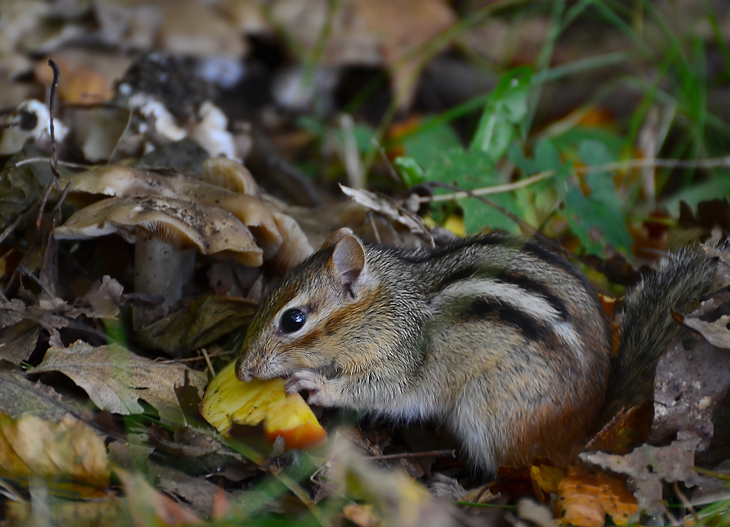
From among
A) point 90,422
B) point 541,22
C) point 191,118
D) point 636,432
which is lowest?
point 90,422

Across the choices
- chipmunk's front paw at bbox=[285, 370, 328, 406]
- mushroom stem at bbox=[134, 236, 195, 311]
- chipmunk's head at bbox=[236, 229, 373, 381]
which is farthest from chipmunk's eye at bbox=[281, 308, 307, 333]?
mushroom stem at bbox=[134, 236, 195, 311]

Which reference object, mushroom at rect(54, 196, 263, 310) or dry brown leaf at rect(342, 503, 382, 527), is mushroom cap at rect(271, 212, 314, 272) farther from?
dry brown leaf at rect(342, 503, 382, 527)

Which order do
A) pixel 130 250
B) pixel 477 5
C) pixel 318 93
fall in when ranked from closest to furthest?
pixel 130 250
pixel 318 93
pixel 477 5

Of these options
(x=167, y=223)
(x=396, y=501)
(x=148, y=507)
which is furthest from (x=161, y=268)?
(x=396, y=501)

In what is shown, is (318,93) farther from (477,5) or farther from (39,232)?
(39,232)

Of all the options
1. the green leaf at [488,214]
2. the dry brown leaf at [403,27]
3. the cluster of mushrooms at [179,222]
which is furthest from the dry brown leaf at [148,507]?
the dry brown leaf at [403,27]

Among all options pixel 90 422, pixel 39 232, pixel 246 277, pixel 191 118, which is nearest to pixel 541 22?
pixel 191 118

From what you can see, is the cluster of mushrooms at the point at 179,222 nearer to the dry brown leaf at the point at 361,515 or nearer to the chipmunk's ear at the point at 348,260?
the chipmunk's ear at the point at 348,260
